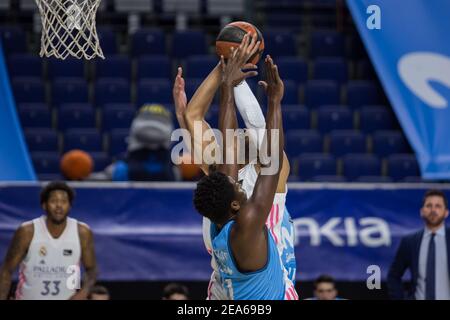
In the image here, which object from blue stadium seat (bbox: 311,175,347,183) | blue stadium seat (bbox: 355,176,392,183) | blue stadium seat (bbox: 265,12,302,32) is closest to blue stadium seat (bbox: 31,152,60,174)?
blue stadium seat (bbox: 311,175,347,183)

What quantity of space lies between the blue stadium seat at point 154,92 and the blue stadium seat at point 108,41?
860 mm

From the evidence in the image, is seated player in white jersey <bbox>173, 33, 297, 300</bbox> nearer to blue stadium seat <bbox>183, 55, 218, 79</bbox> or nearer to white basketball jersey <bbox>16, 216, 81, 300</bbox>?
white basketball jersey <bbox>16, 216, 81, 300</bbox>

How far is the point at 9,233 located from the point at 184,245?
136 cm

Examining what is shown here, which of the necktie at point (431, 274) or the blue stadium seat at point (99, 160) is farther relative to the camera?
the blue stadium seat at point (99, 160)

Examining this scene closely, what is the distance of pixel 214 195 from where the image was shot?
443 cm

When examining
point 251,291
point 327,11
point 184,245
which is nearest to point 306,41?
point 327,11

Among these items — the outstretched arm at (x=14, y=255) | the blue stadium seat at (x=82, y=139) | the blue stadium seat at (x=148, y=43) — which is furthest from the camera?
the blue stadium seat at (x=148, y=43)

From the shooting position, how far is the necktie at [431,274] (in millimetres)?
7250

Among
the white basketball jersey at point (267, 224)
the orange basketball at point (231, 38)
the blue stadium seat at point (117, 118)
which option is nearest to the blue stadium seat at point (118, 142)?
the blue stadium seat at point (117, 118)

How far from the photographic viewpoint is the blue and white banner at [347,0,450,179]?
830 centimetres

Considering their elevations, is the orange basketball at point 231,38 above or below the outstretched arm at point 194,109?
above

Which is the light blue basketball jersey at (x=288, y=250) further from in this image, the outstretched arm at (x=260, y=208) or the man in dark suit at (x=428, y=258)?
the man in dark suit at (x=428, y=258)

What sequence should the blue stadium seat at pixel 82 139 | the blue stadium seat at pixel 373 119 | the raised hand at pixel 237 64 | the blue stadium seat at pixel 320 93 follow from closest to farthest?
the raised hand at pixel 237 64 < the blue stadium seat at pixel 82 139 < the blue stadium seat at pixel 373 119 < the blue stadium seat at pixel 320 93

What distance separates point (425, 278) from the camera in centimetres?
729
